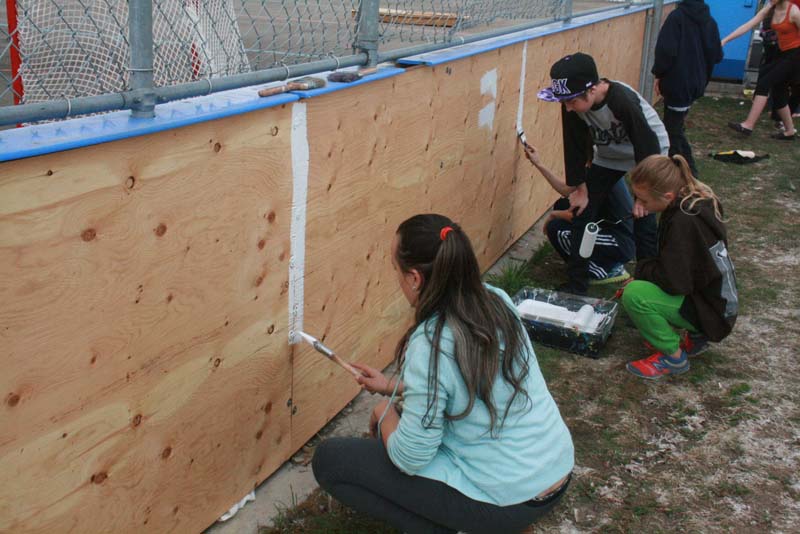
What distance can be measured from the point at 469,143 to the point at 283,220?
1.86m

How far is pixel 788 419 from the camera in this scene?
3781 mm

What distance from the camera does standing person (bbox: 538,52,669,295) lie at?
4.41 metres

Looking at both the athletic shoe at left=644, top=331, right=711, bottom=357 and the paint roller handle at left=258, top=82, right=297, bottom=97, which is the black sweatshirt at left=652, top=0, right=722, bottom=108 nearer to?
the athletic shoe at left=644, top=331, right=711, bottom=357

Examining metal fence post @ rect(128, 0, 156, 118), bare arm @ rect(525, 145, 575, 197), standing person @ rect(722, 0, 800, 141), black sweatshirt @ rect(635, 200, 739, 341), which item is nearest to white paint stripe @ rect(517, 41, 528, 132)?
bare arm @ rect(525, 145, 575, 197)

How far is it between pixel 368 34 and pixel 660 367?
220cm

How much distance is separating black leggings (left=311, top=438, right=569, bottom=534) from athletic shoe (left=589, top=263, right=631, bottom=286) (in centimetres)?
284

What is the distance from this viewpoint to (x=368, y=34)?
3316 mm

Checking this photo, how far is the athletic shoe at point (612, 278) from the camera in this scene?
528 cm

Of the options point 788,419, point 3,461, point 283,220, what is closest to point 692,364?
point 788,419

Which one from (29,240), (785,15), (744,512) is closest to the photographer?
(29,240)

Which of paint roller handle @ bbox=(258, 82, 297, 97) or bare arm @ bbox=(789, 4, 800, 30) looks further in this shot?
bare arm @ bbox=(789, 4, 800, 30)

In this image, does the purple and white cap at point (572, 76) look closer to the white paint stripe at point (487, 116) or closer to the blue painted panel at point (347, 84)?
the white paint stripe at point (487, 116)

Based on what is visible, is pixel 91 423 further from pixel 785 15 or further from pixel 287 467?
pixel 785 15

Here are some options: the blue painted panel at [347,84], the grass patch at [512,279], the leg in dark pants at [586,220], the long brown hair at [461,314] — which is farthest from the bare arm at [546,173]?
the long brown hair at [461,314]
